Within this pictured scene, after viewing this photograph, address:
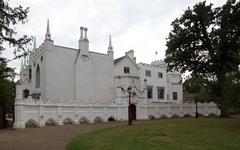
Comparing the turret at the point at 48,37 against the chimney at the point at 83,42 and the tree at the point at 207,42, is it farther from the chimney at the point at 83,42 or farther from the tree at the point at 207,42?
the tree at the point at 207,42

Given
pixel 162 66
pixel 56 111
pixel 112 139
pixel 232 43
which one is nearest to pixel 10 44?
pixel 112 139

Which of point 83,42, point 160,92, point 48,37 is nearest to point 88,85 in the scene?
point 83,42

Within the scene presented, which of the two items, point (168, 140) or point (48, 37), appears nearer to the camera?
point (168, 140)

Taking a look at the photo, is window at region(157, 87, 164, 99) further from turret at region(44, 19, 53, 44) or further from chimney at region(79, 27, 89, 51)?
turret at region(44, 19, 53, 44)

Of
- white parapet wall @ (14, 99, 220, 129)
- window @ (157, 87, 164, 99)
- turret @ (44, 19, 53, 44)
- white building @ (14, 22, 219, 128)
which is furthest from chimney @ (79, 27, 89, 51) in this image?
window @ (157, 87, 164, 99)

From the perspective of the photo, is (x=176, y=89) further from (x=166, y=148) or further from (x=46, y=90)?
(x=166, y=148)

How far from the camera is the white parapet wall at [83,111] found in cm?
3772

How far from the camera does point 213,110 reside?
6056cm

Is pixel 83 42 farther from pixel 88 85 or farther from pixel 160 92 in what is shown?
pixel 160 92

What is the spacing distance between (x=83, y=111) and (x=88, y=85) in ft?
36.1

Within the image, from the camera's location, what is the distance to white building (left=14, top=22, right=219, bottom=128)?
150 ft

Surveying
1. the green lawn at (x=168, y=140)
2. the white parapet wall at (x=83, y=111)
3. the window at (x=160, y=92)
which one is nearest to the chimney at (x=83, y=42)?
the white parapet wall at (x=83, y=111)

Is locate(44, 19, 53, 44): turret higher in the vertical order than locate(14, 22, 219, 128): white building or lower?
higher

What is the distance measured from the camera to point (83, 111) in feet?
148
